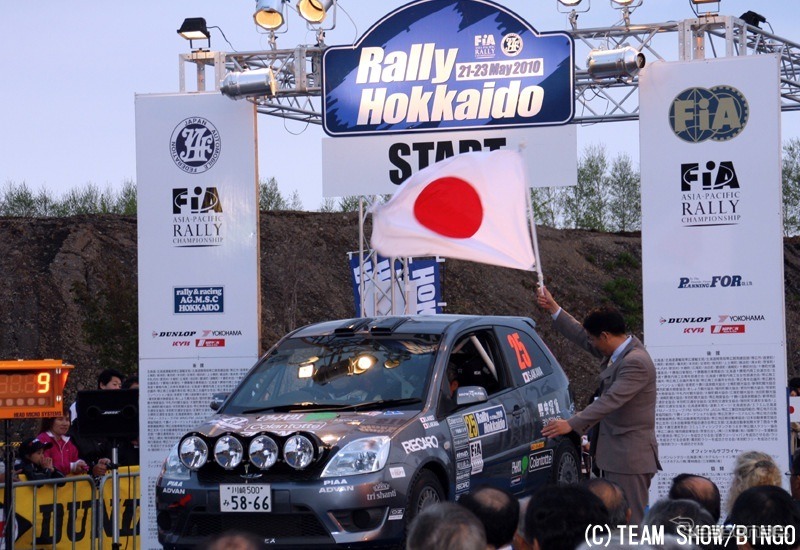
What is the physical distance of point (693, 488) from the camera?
585 cm

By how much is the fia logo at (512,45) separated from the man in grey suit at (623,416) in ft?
13.4

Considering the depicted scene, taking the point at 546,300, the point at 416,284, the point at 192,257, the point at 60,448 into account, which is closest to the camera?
the point at 546,300

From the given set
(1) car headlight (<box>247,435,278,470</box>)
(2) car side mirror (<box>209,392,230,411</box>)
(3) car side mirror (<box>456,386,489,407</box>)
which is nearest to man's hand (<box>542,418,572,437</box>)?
(3) car side mirror (<box>456,386,489,407</box>)

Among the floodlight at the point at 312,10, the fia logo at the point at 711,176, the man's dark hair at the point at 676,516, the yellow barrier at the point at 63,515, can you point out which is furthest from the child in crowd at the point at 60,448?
the man's dark hair at the point at 676,516

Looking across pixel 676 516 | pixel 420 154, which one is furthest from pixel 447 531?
pixel 420 154

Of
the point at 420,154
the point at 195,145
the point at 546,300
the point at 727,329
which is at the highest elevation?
the point at 195,145

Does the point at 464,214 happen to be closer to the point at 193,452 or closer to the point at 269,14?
the point at 193,452

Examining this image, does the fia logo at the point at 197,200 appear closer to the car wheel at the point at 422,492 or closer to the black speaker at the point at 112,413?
the black speaker at the point at 112,413

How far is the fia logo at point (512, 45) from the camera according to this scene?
40.2ft

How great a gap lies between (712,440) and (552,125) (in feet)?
11.4

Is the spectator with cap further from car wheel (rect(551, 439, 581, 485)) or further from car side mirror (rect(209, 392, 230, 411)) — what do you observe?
car wheel (rect(551, 439, 581, 485))

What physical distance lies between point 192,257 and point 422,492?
5017 millimetres

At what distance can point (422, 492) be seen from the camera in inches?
341

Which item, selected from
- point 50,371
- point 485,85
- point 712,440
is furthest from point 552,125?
point 50,371
